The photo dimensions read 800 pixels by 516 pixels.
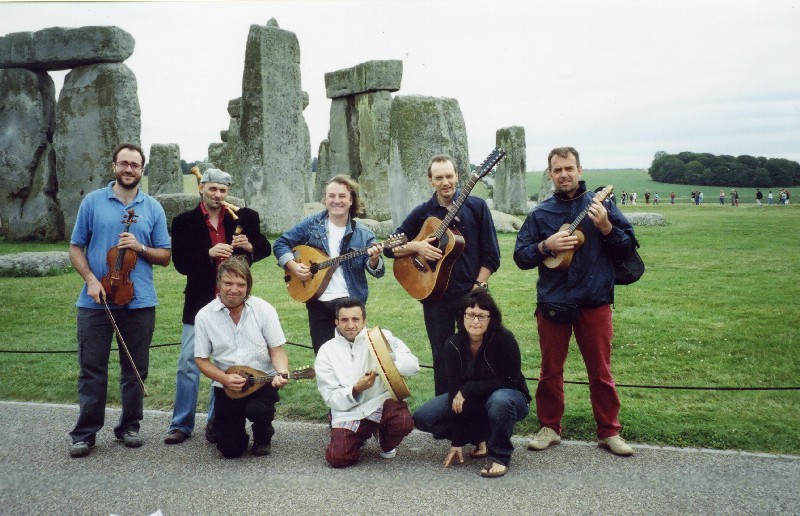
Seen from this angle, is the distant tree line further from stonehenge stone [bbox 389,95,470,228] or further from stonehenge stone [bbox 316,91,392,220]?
stonehenge stone [bbox 316,91,392,220]

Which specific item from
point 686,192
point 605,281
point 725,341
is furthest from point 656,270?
point 686,192

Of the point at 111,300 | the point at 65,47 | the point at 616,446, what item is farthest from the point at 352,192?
the point at 65,47

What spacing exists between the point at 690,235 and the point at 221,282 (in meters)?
12.8

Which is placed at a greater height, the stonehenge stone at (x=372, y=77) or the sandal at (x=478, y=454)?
the stonehenge stone at (x=372, y=77)

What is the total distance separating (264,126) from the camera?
14.2 m

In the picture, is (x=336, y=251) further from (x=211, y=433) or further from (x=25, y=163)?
(x=25, y=163)

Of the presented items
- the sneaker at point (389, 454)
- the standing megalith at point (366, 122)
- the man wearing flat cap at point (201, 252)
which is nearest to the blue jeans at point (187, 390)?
the man wearing flat cap at point (201, 252)

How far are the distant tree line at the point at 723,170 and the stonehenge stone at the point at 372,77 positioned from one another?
25.1 ft

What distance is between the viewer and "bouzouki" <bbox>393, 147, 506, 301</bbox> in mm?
4695

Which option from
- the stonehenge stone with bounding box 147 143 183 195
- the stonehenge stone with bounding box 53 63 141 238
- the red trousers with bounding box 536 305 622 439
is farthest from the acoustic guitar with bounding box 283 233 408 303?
the stonehenge stone with bounding box 147 143 183 195

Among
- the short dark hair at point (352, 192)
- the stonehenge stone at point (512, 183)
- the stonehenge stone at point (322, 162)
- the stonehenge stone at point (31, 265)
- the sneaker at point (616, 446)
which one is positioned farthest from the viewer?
the stonehenge stone at point (322, 162)

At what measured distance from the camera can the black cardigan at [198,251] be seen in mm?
4945

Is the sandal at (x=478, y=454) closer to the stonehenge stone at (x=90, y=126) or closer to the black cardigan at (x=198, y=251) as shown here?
the black cardigan at (x=198, y=251)

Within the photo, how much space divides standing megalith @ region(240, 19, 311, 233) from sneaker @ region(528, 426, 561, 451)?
1016 centimetres
